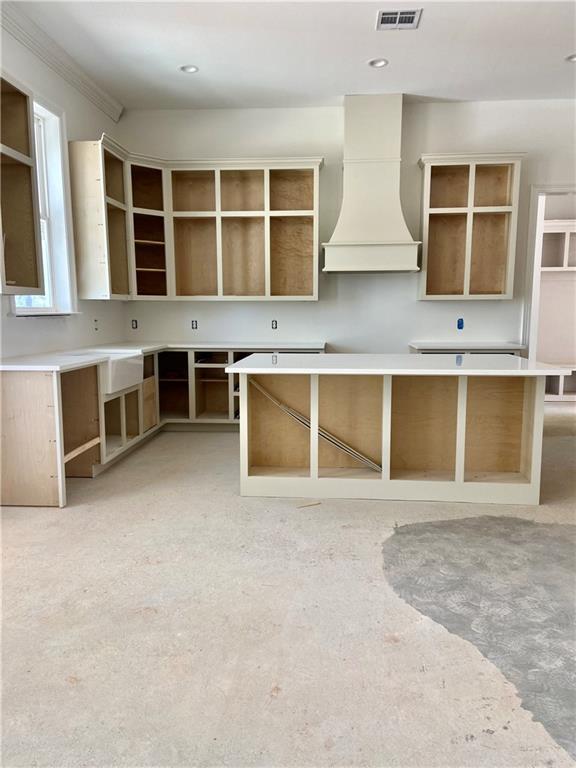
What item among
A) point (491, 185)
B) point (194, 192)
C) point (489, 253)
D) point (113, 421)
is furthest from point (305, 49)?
point (113, 421)

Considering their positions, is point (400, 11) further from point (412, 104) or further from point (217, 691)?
point (217, 691)

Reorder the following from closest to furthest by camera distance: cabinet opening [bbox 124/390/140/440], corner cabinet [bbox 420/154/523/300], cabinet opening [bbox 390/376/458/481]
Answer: cabinet opening [bbox 390/376/458/481] → cabinet opening [bbox 124/390/140/440] → corner cabinet [bbox 420/154/523/300]

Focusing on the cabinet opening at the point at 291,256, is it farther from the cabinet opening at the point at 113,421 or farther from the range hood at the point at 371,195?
the cabinet opening at the point at 113,421

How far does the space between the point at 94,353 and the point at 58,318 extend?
0.47 m

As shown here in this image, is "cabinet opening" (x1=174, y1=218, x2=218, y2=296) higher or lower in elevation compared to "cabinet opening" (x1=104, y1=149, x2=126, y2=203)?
lower

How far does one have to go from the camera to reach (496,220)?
16.4 ft

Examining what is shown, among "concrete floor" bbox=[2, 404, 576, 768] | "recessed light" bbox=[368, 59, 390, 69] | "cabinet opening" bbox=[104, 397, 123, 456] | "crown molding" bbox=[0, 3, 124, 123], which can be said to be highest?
"recessed light" bbox=[368, 59, 390, 69]

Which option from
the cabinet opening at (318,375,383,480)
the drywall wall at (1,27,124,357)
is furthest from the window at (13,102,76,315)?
the cabinet opening at (318,375,383,480)

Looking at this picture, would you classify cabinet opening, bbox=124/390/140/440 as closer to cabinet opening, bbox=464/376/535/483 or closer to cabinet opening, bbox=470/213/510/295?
cabinet opening, bbox=464/376/535/483

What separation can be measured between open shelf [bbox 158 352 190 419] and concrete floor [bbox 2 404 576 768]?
2.32 metres

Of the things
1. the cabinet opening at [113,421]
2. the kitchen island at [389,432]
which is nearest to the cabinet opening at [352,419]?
the kitchen island at [389,432]

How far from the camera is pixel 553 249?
6422 millimetres

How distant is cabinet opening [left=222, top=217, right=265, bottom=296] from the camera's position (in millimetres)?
5141

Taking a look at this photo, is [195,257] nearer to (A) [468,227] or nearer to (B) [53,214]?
(B) [53,214]
